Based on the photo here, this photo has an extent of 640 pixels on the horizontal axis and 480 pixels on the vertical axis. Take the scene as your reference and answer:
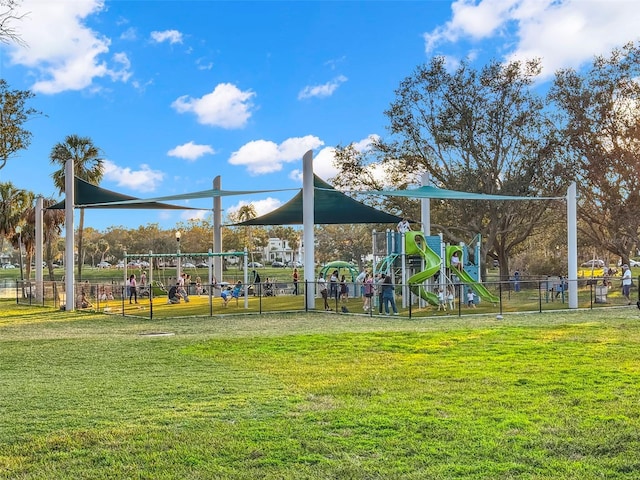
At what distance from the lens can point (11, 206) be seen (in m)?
41.0

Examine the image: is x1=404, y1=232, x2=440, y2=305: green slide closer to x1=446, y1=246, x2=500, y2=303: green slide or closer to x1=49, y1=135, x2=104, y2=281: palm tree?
x1=446, y1=246, x2=500, y2=303: green slide

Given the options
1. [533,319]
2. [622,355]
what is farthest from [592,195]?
[622,355]

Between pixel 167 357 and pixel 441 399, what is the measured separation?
5398 mm

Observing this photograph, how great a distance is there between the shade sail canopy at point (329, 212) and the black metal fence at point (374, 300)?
3.23 m

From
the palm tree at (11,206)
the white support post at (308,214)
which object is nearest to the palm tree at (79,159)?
the palm tree at (11,206)

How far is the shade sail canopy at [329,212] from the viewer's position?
95.4 feet

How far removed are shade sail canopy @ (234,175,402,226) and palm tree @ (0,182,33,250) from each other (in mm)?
Result: 16693

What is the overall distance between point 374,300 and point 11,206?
87.8 feet

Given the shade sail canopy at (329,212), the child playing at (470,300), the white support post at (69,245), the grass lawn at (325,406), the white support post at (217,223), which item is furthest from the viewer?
the white support post at (217,223)

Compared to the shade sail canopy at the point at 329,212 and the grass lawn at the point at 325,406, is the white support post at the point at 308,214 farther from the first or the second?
the grass lawn at the point at 325,406

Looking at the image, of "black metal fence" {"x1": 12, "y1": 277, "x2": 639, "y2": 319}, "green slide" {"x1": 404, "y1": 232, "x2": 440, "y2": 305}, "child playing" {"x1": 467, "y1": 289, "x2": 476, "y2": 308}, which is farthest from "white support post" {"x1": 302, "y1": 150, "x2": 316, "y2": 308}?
"child playing" {"x1": 467, "y1": 289, "x2": 476, "y2": 308}

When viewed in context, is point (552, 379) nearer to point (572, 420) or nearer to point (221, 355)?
point (572, 420)

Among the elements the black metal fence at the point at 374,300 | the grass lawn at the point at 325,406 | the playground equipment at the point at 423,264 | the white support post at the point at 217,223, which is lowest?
the grass lawn at the point at 325,406

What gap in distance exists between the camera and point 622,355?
10.9 meters
